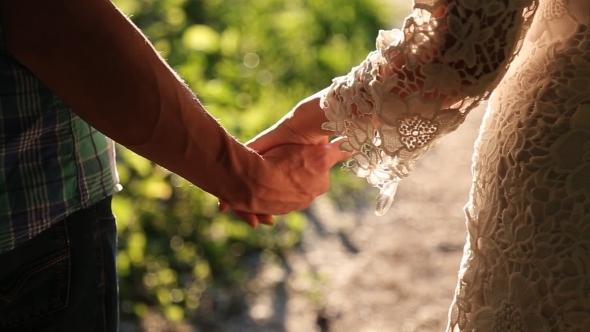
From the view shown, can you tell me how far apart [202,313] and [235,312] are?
0.51 ft

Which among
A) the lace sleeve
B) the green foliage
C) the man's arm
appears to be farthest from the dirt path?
the lace sleeve

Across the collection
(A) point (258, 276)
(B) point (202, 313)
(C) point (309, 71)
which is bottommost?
(B) point (202, 313)

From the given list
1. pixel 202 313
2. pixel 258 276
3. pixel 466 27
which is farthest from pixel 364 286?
pixel 466 27

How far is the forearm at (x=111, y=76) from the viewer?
4.78ft

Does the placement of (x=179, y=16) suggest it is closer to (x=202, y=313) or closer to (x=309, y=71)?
(x=309, y=71)

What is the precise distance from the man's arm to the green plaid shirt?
62 millimetres

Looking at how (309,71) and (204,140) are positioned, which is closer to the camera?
(204,140)

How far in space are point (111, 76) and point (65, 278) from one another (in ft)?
1.49

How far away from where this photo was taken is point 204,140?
5.68 feet

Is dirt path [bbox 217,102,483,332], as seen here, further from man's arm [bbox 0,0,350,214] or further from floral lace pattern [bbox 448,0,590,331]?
floral lace pattern [bbox 448,0,590,331]

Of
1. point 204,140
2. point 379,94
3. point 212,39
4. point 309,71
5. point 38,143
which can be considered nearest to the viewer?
point 379,94

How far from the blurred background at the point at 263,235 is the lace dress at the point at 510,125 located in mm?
2123

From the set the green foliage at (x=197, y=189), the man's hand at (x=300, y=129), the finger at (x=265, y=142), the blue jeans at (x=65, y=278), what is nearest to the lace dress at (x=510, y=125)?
the man's hand at (x=300, y=129)

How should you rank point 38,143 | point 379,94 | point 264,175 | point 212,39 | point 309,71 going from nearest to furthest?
1. point 379,94
2. point 38,143
3. point 264,175
4. point 212,39
5. point 309,71
